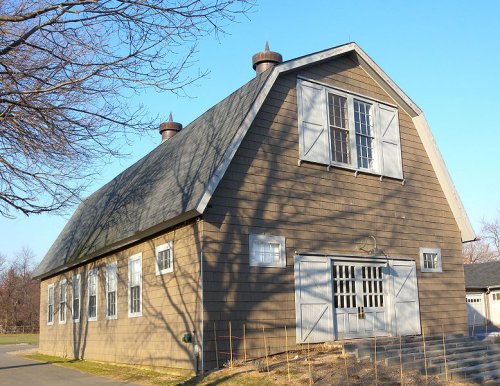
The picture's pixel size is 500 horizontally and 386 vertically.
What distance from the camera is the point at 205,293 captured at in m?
11.5

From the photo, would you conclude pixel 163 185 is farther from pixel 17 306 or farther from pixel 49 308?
pixel 17 306

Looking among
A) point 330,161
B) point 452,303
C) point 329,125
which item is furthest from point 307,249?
point 452,303

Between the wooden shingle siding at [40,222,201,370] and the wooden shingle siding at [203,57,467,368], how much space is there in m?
0.57

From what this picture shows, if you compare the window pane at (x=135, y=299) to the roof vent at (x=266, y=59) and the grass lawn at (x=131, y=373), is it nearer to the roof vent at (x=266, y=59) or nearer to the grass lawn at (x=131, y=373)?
the grass lawn at (x=131, y=373)

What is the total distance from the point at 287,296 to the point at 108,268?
6.79 m

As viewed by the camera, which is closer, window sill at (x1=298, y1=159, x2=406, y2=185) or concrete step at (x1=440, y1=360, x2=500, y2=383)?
concrete step at (x1=440, y1=360, x2=500, y2=383)

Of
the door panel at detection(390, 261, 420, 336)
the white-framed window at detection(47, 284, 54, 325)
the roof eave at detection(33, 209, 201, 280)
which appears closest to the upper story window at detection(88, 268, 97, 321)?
the roof eave at detection(33, 209, 201, 280)

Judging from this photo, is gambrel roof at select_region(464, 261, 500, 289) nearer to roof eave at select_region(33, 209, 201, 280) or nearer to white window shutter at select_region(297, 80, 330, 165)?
white window shutter at select_region(297, 80, 330, 165)

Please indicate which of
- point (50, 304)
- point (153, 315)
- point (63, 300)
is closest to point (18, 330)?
point (50, 304)

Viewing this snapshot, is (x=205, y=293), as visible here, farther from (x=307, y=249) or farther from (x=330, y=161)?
(x=330, y=161)

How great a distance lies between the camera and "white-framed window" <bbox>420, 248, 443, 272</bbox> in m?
16.0

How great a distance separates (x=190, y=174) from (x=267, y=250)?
2543 mm

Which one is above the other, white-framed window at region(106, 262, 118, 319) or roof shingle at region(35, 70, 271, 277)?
roof shingle at region(35, 70, 271, 277)

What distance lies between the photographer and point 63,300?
21812 millimetres
